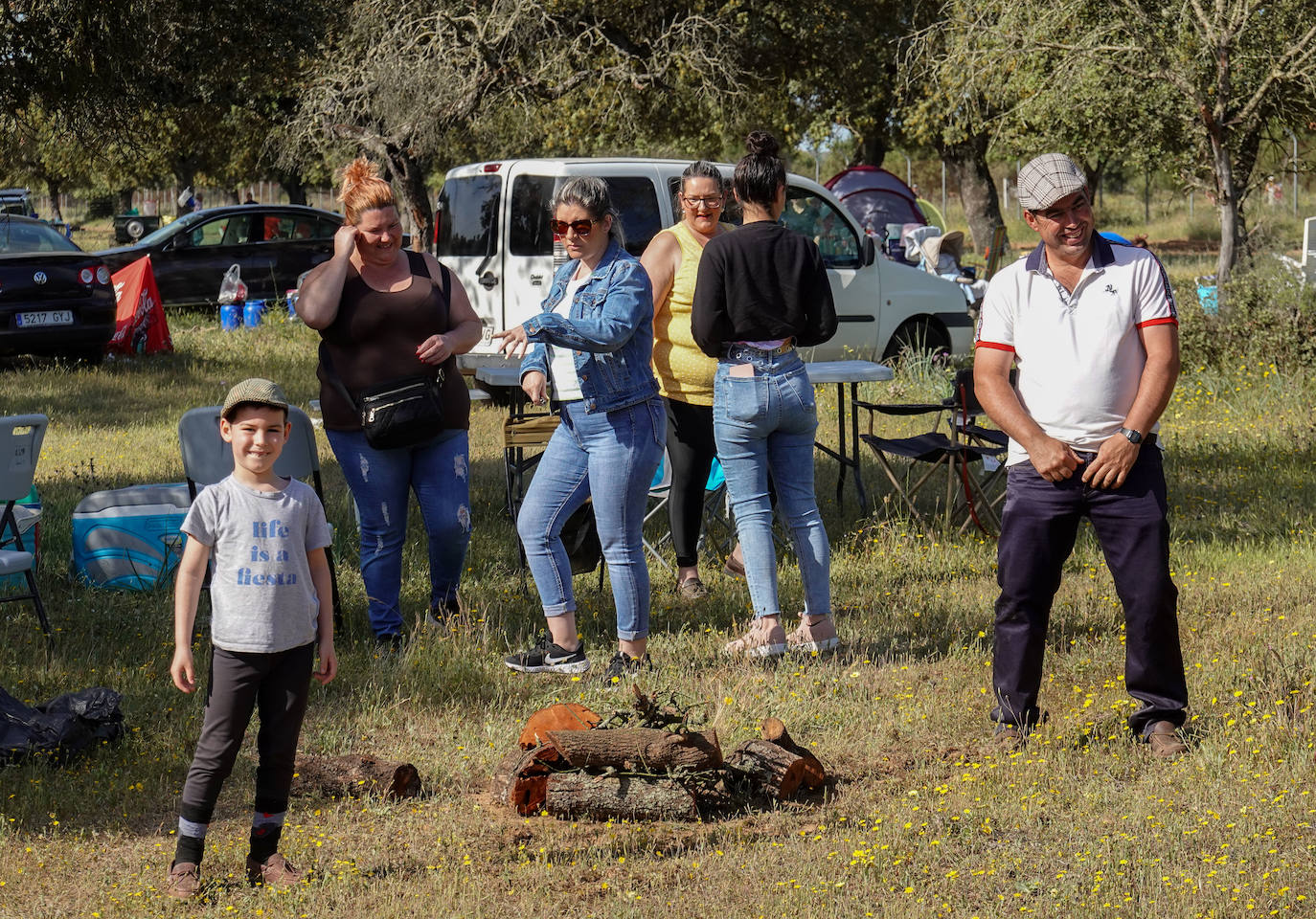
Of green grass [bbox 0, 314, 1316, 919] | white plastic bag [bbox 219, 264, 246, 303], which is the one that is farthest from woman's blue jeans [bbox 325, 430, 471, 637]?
white plastic bag [bbox 219, 264, 246, 303]

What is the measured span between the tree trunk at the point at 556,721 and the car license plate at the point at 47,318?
37.7 feet

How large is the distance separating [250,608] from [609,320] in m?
1.82

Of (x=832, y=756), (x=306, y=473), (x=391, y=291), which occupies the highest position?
(x=391, y=291)

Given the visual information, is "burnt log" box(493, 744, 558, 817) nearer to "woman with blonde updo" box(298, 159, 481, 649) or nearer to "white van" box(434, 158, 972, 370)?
"woman with blonde updo" box(298, 159, 481, 649)

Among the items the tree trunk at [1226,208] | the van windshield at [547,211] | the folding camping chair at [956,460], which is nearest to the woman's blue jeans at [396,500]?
the folding camping chair at [956,460]

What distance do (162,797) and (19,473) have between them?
175 cm

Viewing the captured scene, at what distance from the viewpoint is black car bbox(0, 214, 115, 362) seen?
14492 millimetres

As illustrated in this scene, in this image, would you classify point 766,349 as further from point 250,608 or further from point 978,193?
point 978,193

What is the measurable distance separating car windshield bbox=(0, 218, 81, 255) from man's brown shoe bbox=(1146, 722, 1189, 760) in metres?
13.1

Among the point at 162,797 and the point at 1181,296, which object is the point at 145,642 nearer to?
the point at 162,797

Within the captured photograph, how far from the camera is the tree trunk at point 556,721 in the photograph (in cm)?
475

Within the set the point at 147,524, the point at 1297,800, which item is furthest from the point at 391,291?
the point at 1297,800

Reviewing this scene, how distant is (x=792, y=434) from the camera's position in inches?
223

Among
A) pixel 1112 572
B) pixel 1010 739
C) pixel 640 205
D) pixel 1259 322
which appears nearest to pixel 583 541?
pixel 1010 739
